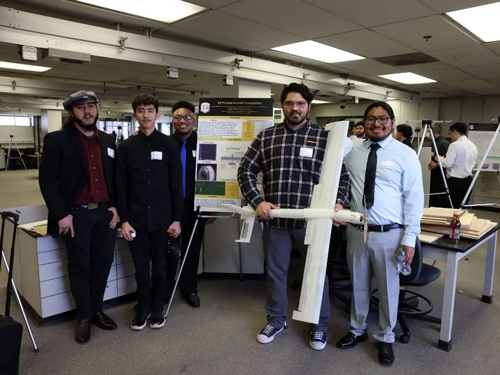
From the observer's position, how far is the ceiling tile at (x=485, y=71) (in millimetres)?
5444

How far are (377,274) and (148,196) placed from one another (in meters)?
1.58

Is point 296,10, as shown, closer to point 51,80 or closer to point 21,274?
point 21,274

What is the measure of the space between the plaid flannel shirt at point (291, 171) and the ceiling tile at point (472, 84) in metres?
5.73

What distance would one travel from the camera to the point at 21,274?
2.92m

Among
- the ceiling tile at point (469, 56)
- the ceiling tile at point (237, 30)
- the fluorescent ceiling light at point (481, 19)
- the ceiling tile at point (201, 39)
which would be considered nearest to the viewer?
the fluorescent ceiling light at point (481, 19)

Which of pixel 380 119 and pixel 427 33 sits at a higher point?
pixel 427 33

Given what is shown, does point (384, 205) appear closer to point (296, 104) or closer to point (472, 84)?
point (296, 104)

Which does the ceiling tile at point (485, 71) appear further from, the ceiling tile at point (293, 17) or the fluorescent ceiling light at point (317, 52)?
the ceiling tile at point (293, 17)

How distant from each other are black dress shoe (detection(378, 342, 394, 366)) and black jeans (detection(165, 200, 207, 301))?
154 centimetres

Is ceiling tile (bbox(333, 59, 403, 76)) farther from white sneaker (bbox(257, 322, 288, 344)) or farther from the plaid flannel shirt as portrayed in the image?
white sneaker (bbox(257, 322, 288, 344))

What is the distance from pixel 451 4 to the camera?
118 inches

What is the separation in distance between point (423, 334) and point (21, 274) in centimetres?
311

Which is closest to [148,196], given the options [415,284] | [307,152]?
[307,152]

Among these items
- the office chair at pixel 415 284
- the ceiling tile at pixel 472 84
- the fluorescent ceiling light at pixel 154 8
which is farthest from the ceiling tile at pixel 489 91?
the fluorescent ceiling light at pixel 154 8
